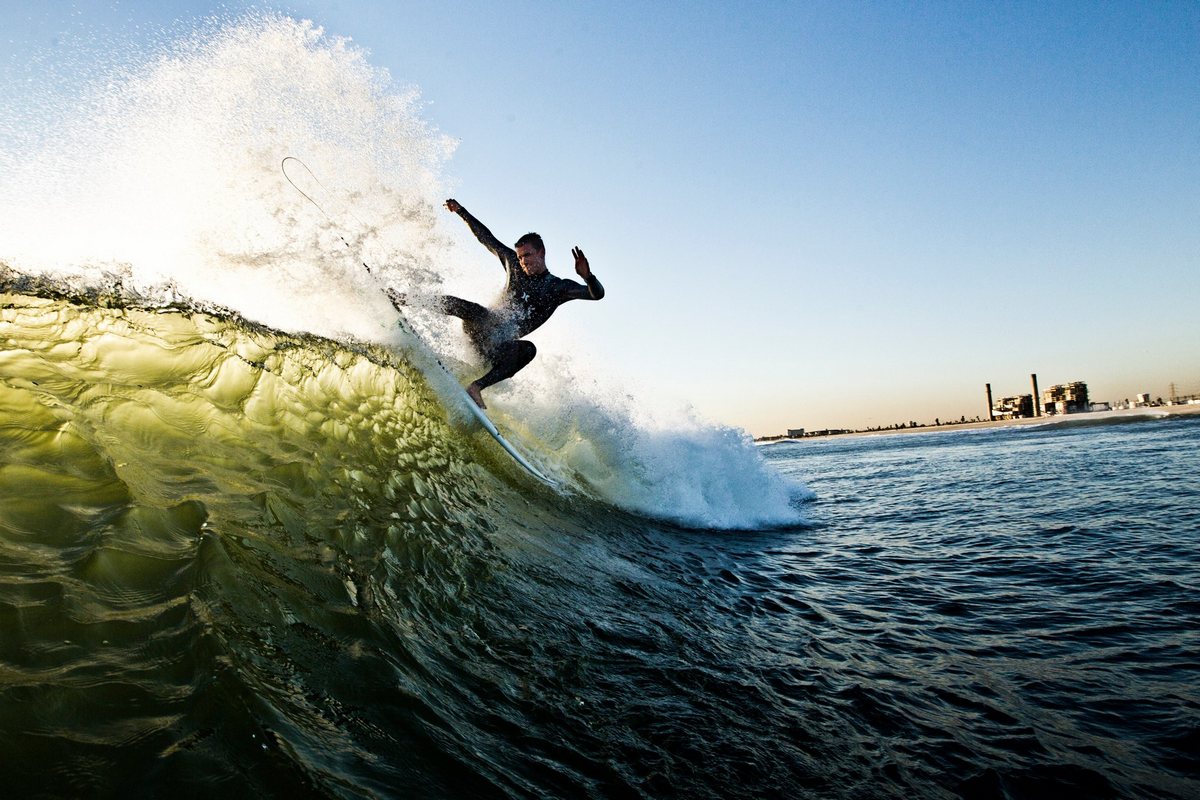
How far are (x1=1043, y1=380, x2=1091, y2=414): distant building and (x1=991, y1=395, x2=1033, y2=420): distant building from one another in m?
6.24

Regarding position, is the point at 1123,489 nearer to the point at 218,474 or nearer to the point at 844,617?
the point at 844,617

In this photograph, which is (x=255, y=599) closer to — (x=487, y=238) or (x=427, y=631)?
(x=427, y=631)

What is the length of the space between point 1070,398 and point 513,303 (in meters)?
89.6

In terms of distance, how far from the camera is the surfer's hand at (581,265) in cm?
650

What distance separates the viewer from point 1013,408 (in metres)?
85.1

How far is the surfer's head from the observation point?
7.06 m

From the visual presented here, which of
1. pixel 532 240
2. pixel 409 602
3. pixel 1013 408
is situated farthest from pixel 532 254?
pixel 1013 408

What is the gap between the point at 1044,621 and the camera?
3.80m

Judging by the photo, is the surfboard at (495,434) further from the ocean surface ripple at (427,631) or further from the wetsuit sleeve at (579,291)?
the wetsuit sleeve at (579,291)

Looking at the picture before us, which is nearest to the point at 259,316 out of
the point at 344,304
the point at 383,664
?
the point at 344,304

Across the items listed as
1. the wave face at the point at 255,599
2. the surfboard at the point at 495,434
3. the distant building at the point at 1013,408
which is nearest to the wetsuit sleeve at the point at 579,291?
the surfboard at the point at 495,434

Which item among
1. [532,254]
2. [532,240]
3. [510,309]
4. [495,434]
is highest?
[532,240]

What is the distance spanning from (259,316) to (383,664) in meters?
4.67

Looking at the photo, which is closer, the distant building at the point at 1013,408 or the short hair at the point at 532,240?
the short hair at the point at 532,240
